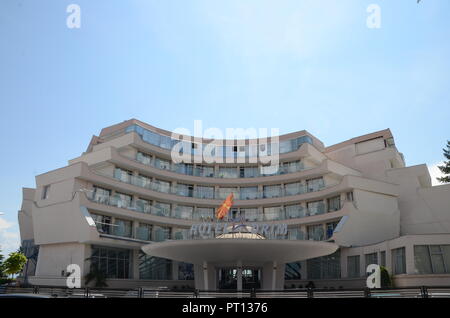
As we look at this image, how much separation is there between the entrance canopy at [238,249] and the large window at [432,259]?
940 centimetres

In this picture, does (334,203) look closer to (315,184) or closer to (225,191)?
(315,184)

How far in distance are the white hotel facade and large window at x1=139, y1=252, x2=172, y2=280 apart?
13cm

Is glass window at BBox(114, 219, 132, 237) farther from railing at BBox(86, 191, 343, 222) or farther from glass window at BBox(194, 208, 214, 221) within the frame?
glass window at BBox(194, 208, 214, 221)

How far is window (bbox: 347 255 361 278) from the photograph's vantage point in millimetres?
44625

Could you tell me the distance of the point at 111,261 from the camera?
150ft

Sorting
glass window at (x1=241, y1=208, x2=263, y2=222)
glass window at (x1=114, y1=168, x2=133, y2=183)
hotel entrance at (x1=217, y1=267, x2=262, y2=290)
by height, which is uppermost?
glass window at (x1=114, y1=168, x2=133, y2=183)

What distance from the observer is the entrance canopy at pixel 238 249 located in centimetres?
2870

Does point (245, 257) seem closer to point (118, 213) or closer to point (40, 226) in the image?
point (118, 213)

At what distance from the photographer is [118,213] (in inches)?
1832

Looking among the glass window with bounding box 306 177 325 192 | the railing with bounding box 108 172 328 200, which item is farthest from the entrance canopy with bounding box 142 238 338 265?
the glass window with bounding box 306 177 325 192

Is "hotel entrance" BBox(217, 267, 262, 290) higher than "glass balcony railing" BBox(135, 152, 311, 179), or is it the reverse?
"glass balcony railing" BBox(135, 152, 311, 179)
